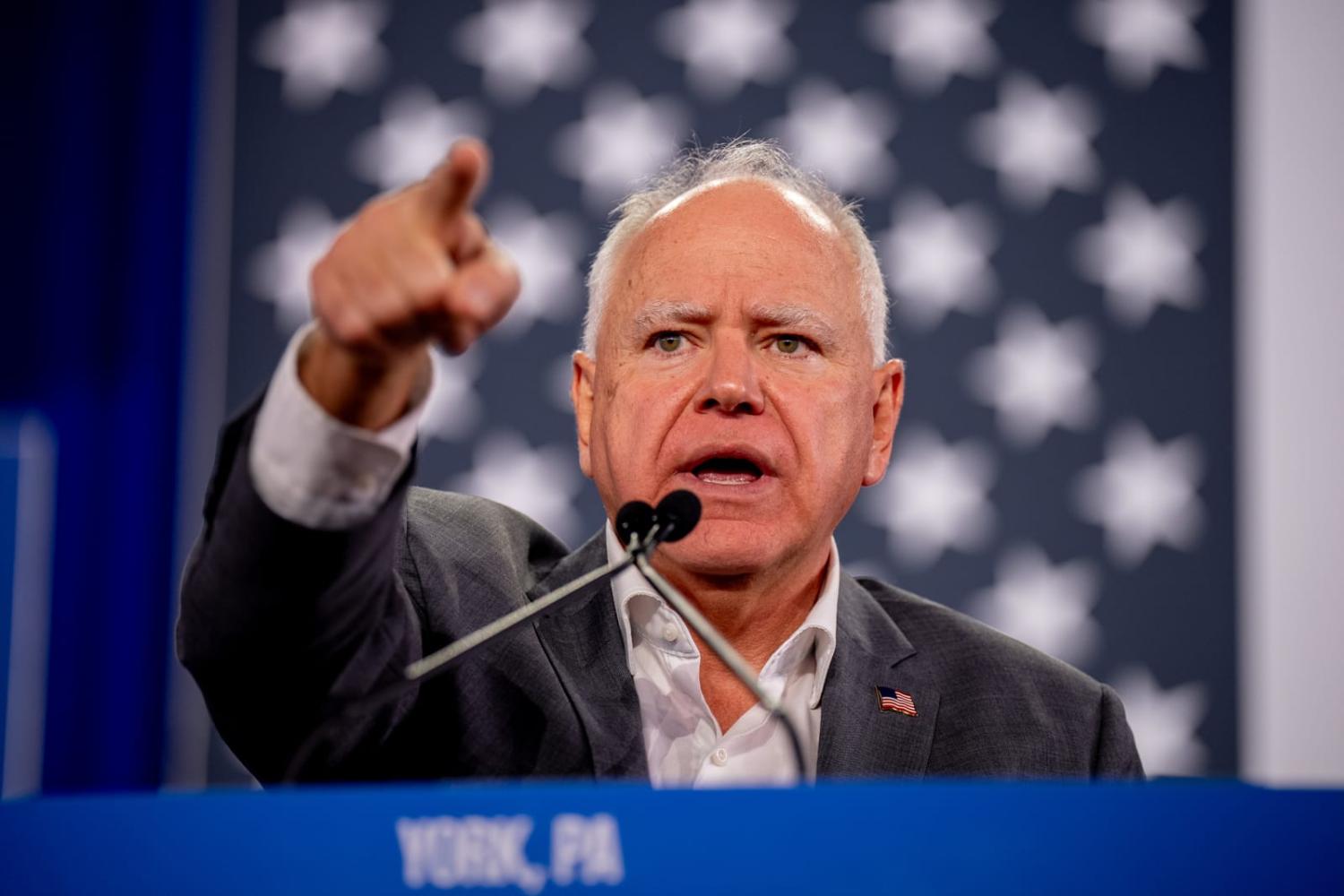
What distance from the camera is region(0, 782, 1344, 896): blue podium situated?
2.21 feet

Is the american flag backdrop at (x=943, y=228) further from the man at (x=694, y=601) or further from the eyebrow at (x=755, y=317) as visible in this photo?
the eyebrow at (x=755, y=317)

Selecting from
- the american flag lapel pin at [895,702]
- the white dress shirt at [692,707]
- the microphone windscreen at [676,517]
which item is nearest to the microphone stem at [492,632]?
the microphone windscreen at [676,517]

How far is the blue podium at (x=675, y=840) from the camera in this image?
2.21 feet

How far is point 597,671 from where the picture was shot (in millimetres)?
1441

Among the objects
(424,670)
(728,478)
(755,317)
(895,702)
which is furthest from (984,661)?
(424,670)

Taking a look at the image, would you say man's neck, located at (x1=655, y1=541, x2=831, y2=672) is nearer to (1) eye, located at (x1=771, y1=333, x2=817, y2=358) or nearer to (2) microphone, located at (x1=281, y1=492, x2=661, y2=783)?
(1) eye, located at (x1=771, y1=333, x2=817, y2=358)

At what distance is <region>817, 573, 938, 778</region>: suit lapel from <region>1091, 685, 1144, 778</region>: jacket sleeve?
0.71 feet

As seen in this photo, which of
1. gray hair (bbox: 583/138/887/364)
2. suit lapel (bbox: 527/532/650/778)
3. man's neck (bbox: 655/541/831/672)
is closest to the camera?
suit lapel (bbox: 527/532/650/778)

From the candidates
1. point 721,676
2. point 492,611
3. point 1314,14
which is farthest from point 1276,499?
point 492,611

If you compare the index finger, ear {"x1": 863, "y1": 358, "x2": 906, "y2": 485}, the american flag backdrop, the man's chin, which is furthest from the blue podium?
the american flag backdrop

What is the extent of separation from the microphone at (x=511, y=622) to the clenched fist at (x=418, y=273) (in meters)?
0.22

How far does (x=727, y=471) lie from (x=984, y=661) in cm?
42

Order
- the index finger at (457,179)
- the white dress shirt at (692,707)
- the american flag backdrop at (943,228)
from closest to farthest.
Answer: the index finger at (457,179)
the white dress shirt at (692,707)
the american flag backdrop at (943,228)

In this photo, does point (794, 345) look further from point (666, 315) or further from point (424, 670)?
point (424, 670)
